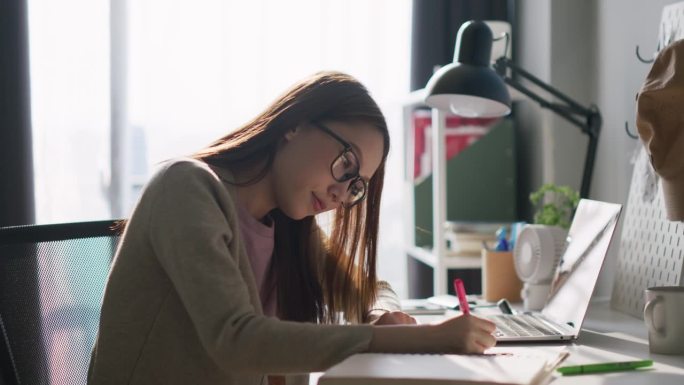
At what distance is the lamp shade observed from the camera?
5.21 ft

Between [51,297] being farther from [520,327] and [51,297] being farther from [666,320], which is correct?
[666,320]

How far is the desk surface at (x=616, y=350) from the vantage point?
100 centimetres

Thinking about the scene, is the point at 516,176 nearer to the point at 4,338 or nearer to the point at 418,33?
the point at 418,33

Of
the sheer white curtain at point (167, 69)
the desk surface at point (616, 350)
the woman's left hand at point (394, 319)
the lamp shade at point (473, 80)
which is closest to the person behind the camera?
the desk surface at point (616, 350)

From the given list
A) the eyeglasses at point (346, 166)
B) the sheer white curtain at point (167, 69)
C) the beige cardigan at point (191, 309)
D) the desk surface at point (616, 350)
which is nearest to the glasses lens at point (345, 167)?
the eyeglasses at point (346, 166)

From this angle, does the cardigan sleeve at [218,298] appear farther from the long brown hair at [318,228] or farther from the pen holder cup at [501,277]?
the pen holder cup at [501,277]

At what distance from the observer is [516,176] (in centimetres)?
241

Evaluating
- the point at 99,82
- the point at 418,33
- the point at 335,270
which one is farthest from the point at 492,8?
the point at 335,270

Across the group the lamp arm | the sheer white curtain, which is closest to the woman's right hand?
the lamp arm

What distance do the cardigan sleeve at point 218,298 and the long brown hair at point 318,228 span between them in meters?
0.17

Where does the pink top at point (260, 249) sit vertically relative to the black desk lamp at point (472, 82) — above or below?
below

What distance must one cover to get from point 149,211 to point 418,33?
186 centimetres

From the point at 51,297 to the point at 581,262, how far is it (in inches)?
35.2

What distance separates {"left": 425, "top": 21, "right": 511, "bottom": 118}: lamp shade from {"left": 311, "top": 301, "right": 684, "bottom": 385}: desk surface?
1.52 feet
